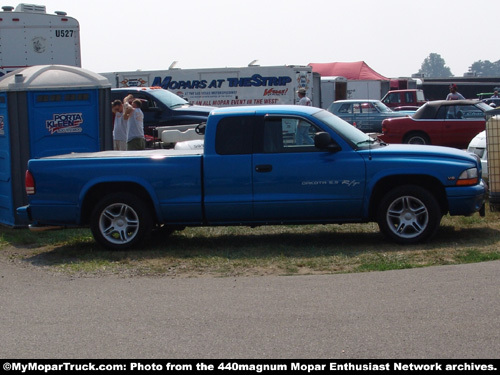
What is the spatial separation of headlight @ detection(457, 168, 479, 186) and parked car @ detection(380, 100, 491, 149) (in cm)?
967

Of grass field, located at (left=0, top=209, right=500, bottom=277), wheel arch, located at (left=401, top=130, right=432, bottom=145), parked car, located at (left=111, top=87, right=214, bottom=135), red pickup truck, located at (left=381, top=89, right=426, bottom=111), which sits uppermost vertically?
red pickup truck, located at (left=381, top=89, right=426, bottom=111)

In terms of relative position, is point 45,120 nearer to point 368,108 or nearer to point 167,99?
point 167,99

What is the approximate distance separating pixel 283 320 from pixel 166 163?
380 centimetres

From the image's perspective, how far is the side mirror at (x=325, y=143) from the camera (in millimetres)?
9188

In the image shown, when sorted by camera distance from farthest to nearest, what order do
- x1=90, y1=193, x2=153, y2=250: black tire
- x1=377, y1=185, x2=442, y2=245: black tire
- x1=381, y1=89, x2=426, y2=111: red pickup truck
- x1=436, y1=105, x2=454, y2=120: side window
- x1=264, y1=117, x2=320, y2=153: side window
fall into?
x1=381, y1=89, x2=426, y2=111: red pickup truck, x1=436, y1=105, x2=454, y2=120: side window, x1=90, y1=193, x2=153, y2=250: black tire, x1=264, y1=117, x2=320, y2=153: side window, x1=377, y1=185, x2=442, y2=245: black tire

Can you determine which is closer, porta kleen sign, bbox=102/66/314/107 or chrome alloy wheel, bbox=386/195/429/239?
chrome alloy wheel, bbox=386/195/429/239

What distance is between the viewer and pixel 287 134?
9.52 meters

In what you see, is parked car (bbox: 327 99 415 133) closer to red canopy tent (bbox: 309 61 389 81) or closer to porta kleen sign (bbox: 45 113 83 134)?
red canopy tent (bbox: 309 61 389 81)

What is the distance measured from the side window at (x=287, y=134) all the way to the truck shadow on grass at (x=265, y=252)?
1246 mm

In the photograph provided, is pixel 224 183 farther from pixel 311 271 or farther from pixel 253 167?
pixel 311 271

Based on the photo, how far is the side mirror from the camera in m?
9.19

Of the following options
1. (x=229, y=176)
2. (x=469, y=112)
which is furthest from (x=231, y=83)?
(x=229, y=176)

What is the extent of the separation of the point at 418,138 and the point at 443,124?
2.53ft

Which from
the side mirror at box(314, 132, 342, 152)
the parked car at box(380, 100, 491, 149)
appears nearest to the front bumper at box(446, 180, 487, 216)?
the side mirror at box(314, 132, 342, 152)
